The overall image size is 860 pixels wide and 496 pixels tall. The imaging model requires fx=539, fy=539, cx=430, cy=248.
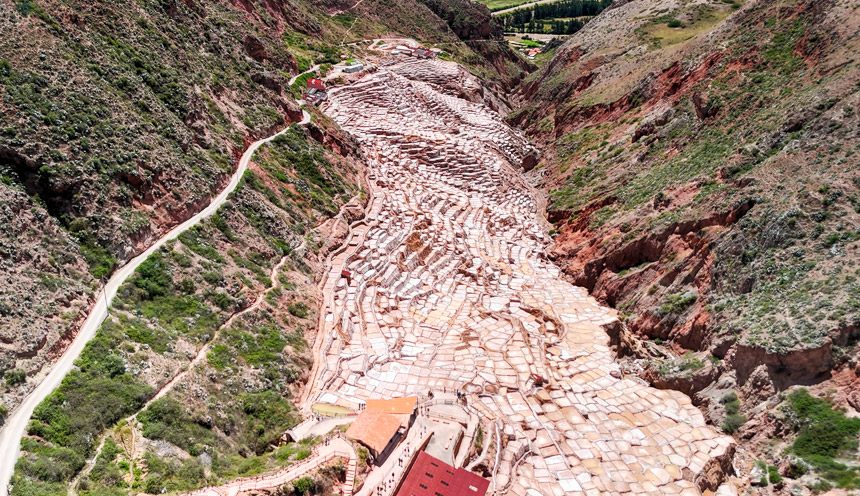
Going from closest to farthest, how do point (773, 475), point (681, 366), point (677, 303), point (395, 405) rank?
point (773, 475) < point (395, 405) < point (681, 366) < point (677, 303)

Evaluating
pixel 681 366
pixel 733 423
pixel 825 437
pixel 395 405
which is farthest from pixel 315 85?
pixel 825 437

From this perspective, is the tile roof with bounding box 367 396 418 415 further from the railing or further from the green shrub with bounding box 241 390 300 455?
the railing

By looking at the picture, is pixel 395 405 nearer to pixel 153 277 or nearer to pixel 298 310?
pixel 298 310

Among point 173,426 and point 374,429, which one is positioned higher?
point 374,429

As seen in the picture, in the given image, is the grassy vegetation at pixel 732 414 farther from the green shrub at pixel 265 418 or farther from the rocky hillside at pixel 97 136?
the rocky hillside at pixel 97 136

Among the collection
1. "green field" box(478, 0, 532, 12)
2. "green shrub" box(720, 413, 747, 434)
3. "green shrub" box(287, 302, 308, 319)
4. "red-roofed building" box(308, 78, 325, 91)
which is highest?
"green field" box(478, 0, 532, 12)

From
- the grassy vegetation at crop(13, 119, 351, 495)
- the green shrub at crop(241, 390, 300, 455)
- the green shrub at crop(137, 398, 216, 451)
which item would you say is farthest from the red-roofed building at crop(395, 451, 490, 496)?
the green shrub at crop(137, 398, 216, 451)

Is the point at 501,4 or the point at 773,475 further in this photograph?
the point at 501,4
